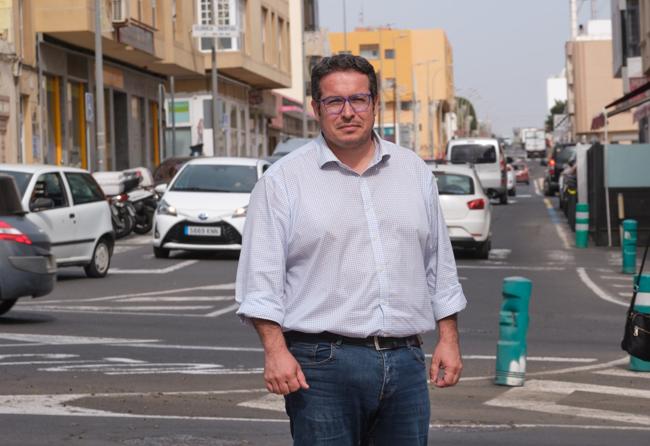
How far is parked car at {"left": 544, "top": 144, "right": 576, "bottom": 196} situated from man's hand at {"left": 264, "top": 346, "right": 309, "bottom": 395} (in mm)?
53125

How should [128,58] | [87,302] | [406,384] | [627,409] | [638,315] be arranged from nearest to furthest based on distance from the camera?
[406,384], [638,315], [627,409], [87,302], [128,58]

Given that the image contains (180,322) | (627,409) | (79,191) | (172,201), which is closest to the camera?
(627,409)

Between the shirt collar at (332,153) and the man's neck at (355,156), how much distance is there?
0.02 metres

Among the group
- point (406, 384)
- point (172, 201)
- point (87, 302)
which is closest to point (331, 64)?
point (406, 384)

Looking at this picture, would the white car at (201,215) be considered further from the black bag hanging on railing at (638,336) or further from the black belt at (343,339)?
the black belt at (343,339)

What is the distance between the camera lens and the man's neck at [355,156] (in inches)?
192

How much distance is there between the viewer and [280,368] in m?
4.62

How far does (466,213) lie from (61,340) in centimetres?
1395

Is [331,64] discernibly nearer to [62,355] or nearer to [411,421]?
[411,421]

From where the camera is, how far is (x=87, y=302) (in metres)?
18.4

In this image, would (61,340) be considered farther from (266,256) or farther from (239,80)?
(239,80)

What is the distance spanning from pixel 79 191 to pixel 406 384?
57.4 feet

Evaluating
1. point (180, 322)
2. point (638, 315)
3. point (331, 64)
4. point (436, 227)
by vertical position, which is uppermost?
point (331, 64)

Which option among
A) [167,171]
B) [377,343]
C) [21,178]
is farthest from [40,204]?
[167,171]
